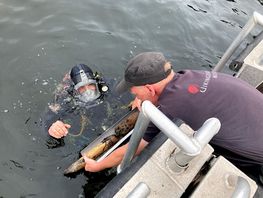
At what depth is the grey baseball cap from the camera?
12.0ft

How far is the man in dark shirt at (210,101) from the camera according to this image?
11.9 ft

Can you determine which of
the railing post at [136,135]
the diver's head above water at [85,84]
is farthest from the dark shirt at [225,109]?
the diver's head above water at [85,84]

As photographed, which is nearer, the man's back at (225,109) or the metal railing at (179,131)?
the metal railing at (179,131)

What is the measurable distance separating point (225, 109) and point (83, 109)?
2.62 m

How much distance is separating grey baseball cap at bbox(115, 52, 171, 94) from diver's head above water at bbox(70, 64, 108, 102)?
1604mm

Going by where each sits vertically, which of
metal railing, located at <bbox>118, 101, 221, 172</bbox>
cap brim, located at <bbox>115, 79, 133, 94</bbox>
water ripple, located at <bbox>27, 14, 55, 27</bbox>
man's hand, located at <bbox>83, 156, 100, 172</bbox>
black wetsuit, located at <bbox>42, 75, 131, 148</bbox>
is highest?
metal railing, located at <bbox>118, 101, 221, 172</bbox>

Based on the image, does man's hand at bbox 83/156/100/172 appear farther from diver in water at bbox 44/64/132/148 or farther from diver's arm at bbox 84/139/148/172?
diver in water at bbox 44/64/132/148

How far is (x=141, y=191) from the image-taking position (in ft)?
7.57

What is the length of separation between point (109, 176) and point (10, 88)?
95.9 inches

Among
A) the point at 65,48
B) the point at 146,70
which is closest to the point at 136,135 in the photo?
the point at 146,70

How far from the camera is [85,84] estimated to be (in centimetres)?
523

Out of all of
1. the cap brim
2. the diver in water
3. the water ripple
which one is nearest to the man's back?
the cap brim

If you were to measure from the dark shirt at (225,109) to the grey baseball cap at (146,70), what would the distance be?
0.19m

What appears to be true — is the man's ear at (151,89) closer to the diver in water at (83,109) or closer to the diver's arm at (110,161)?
the diver's arm at (110,161)
